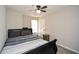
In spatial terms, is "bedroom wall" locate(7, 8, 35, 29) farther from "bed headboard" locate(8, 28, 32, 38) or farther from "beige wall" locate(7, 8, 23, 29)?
"bed headboard" locate(8, 28, 32, 38)

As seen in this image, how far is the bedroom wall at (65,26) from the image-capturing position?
2439 mm

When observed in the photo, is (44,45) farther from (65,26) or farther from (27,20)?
(65,26)

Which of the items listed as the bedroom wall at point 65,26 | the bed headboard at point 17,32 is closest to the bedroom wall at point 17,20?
the bed headboard at point 17,32

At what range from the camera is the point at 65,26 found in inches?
107

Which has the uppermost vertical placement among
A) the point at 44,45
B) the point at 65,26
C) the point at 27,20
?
the point at 27,20

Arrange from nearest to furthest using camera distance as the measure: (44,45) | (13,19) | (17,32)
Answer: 1. (44,45)
2. (13,19)
3. (17,32)

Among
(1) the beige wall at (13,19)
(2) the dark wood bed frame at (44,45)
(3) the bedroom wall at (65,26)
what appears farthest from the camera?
(3) the bedroom wall at (65,26)

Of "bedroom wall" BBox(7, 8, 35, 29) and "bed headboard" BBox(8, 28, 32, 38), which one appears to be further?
"bed headboard" BBox(8, 28, 32, 38)

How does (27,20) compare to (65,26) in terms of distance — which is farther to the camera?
(65,26)

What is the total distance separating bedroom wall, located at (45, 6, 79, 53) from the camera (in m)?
2.44

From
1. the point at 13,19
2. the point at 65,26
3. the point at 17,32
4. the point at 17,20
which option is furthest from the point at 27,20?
the point at 65,26

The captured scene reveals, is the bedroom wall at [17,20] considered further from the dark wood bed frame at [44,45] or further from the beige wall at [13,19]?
the dark wood bed frame at [44,45]

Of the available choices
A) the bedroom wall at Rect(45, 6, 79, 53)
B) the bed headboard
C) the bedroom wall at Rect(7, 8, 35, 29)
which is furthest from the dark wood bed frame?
the bedroom wall at Rect(45, 6, 79, 53)
